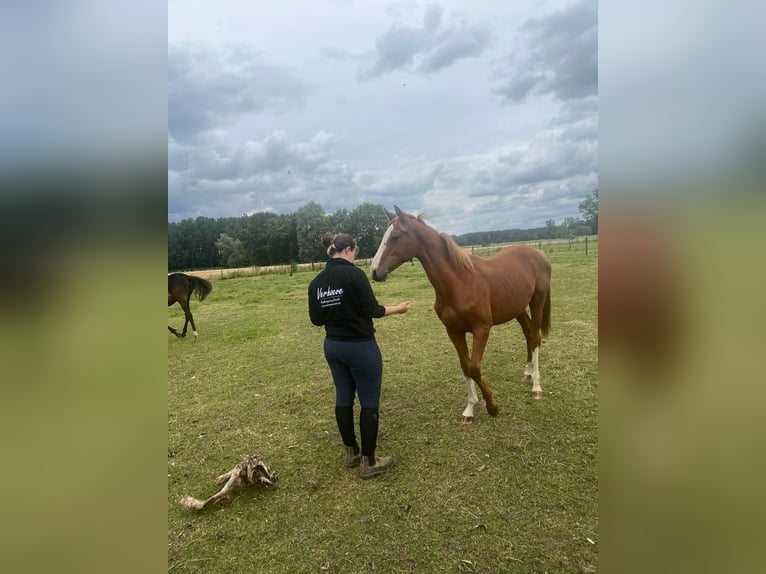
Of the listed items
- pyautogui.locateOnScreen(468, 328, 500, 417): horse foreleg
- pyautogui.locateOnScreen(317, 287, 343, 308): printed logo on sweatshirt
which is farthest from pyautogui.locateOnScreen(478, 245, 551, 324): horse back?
pyautogui.locateOnScreen(317, 287, 343, 308): printed logo on sweatshirt

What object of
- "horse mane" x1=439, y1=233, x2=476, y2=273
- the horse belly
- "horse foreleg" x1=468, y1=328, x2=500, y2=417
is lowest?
"horse foreleg" x1=468, y1=328, x2=500, y2=417

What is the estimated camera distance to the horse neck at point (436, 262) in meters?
3.69

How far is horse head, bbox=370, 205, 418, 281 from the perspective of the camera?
11.4 ft

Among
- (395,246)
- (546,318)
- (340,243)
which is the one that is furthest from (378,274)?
(546,318)

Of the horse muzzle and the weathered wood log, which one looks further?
the horse muzzle

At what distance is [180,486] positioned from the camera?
3215 millimetres

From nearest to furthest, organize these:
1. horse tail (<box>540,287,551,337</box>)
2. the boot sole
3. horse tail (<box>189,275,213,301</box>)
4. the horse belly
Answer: the boot sole, the horse belly, horse tail (<box>540,287,551,337</box>), horse tail (<box>189,275,213,301</box>)

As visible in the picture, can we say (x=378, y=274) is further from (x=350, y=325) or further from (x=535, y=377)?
(x=535, y=377)

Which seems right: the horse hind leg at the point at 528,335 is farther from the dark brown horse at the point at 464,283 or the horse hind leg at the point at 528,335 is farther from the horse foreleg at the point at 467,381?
the horse foreleg at the point at 467,381

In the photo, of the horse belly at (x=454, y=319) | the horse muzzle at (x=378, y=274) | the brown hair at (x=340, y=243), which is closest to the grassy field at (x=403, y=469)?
the horse belly at (x=454, y=319)

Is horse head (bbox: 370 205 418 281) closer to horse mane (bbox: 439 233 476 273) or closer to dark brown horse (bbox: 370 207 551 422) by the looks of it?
dark brown horse (bbox: 370 207 551 422)
